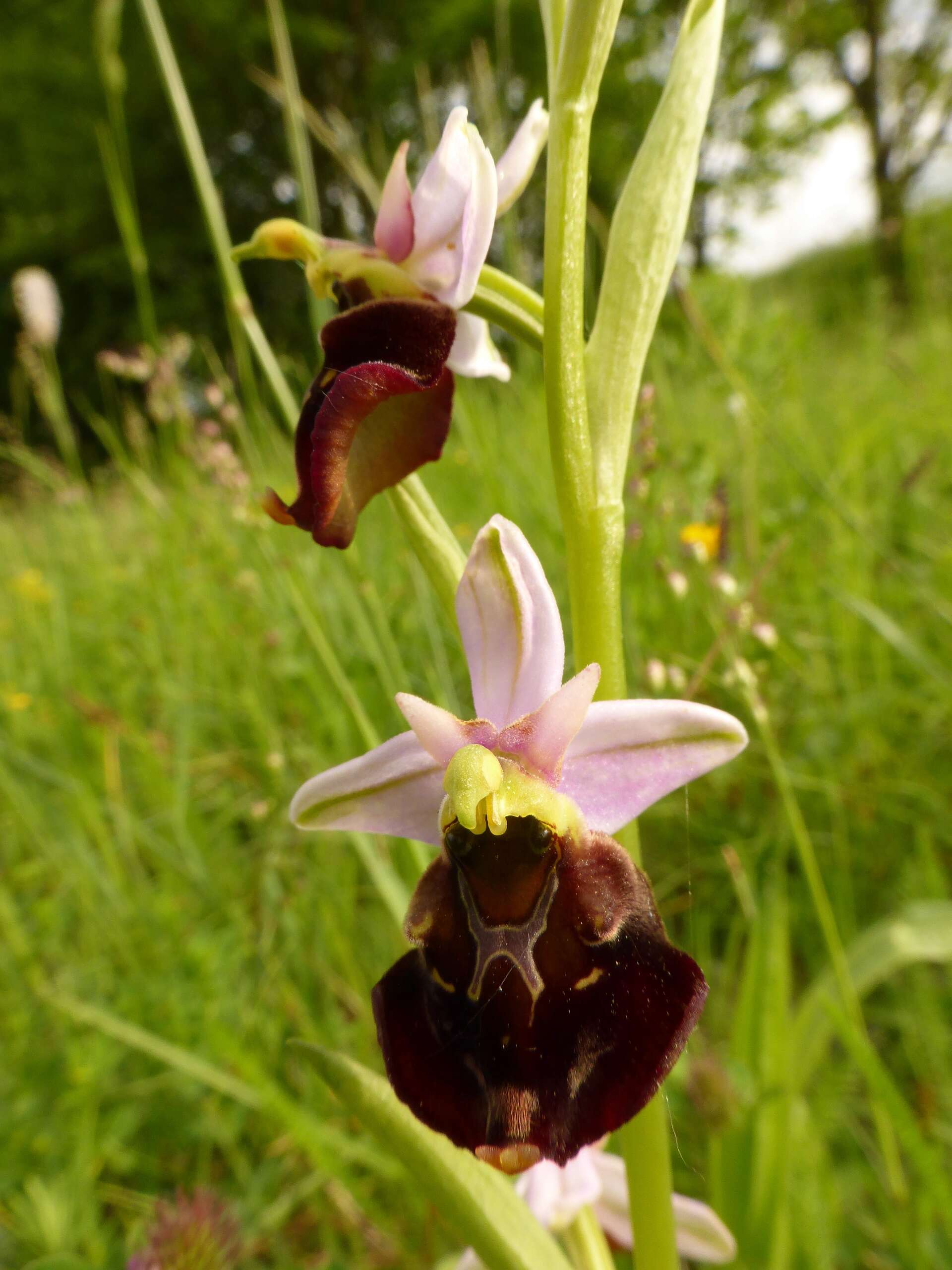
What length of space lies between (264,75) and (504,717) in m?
1.60

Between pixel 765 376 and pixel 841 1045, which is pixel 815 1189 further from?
pixel 765 376

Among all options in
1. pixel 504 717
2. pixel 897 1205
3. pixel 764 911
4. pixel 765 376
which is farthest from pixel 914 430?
pixel 504 717

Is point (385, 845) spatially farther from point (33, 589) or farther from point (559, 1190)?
point (33, 589)

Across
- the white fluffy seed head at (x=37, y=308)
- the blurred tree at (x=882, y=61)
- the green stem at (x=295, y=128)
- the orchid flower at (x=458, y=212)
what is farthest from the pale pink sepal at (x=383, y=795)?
the blurred tree at (x=882, y=61)

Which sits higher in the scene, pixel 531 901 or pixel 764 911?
pixel 531 901

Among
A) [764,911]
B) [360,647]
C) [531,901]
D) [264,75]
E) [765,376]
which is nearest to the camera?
[531,901]

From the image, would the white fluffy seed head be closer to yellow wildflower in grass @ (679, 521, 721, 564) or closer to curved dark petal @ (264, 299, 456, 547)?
yellow wildflower in grass @ (679, 521, 721, 564)

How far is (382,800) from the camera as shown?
2.24 feet

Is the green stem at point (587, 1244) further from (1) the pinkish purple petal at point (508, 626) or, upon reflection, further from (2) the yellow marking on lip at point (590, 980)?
(1) the pinkish purple petal at point (508, 626)

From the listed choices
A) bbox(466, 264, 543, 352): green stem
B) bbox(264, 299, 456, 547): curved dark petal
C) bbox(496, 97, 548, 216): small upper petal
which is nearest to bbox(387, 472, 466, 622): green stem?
bbox(264, 299, 456, 547): curved dark petal

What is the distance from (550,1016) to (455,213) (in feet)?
1.96

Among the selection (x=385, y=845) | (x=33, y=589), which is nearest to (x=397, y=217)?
(x=385, y=845)

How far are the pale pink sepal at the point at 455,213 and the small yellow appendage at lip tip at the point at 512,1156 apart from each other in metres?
0.61

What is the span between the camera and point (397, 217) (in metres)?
0.77
